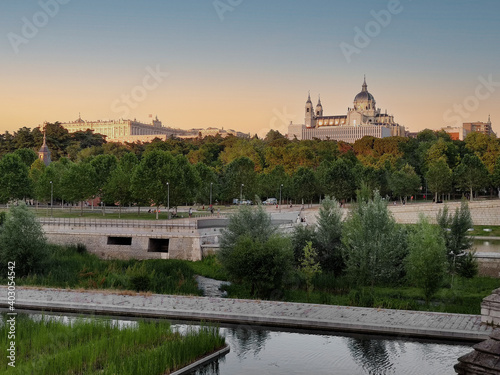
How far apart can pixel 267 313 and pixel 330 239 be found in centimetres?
1096

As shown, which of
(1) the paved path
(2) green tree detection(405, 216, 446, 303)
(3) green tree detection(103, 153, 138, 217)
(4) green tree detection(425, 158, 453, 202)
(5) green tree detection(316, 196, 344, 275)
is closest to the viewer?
(1) the paved path

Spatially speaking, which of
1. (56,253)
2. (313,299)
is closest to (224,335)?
(313,299)

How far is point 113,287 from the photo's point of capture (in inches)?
960

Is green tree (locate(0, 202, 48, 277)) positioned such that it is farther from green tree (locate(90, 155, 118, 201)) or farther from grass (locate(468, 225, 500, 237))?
grass (locate(468, 225, 500, 237))

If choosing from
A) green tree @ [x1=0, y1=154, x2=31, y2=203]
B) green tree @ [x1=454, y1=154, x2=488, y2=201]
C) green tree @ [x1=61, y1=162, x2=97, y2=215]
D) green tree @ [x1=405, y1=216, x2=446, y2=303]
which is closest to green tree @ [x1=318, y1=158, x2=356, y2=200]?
green tree @ [x1=454, y1=154, x2=488, y2=201]

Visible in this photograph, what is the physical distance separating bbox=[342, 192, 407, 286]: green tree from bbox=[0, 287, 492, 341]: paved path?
19.5 feet

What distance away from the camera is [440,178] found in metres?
65.7

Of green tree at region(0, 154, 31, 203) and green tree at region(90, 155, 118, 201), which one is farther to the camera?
green tree at region(90, 155, 118, 201)

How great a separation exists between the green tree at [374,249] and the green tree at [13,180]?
128 ft

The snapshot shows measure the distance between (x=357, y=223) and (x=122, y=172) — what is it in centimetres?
3358

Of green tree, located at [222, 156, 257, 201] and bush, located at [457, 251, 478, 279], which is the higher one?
green tree, located at [222, 156, 257, 201]

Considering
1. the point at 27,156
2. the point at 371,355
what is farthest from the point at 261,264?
the point at 27,156

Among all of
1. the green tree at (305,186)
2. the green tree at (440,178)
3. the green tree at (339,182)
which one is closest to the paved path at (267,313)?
the green tree at (339,182)

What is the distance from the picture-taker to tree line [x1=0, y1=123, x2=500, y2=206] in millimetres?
53031
